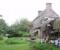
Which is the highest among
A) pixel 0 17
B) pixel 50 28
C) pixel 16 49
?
pixel 0 17

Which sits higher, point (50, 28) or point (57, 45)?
point (50, 28)

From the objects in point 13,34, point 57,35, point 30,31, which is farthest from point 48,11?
point 57,35

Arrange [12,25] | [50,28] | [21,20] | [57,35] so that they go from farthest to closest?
[21,20]
[12,25]
[50,28]
[57,35]

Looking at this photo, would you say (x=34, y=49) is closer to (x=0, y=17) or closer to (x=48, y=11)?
(x=0, y=17)

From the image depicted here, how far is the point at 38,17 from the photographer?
3462cm

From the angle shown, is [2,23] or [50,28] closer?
[50,28]

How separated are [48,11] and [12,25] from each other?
6431mm

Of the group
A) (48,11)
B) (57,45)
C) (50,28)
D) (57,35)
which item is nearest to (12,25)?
(48,11)

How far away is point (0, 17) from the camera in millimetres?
30688

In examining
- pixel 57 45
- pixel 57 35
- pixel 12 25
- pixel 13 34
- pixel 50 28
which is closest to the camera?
pixel 57 45

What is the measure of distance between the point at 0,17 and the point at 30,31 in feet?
20.5

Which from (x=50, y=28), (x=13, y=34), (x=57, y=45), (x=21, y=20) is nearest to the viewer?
(x=57, y=45)

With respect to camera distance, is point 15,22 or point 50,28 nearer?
point 50,28

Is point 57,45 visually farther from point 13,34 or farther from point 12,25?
point 12,25
